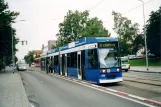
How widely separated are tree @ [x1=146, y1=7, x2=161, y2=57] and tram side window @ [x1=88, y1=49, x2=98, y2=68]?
39.7 metres

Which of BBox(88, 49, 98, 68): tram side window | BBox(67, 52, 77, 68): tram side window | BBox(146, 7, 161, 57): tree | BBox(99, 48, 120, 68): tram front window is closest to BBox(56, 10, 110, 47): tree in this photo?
BBox(146, 7, 161, 57): tree

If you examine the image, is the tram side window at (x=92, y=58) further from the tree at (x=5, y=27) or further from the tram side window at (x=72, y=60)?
the tree at (x=5, y=27)

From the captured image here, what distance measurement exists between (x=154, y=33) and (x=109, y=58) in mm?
42398

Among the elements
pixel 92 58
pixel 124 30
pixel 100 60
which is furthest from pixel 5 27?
pixel 124 30

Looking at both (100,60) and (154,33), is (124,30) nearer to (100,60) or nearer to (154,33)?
(154,33)

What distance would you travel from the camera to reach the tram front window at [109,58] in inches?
622

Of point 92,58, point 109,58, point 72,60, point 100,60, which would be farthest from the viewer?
point 72,60

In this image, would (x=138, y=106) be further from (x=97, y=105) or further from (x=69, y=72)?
(x=69, y=72)

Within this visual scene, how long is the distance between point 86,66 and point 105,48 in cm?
230

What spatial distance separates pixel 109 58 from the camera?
15922 millimetres

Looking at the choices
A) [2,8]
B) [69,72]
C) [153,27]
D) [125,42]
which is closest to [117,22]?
[125,42]

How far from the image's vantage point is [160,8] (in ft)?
182

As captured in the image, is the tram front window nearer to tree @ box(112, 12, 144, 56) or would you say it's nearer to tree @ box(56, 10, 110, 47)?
tree @ box(56, 10, 110, 47)

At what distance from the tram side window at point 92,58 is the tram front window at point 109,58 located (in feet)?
1.25
